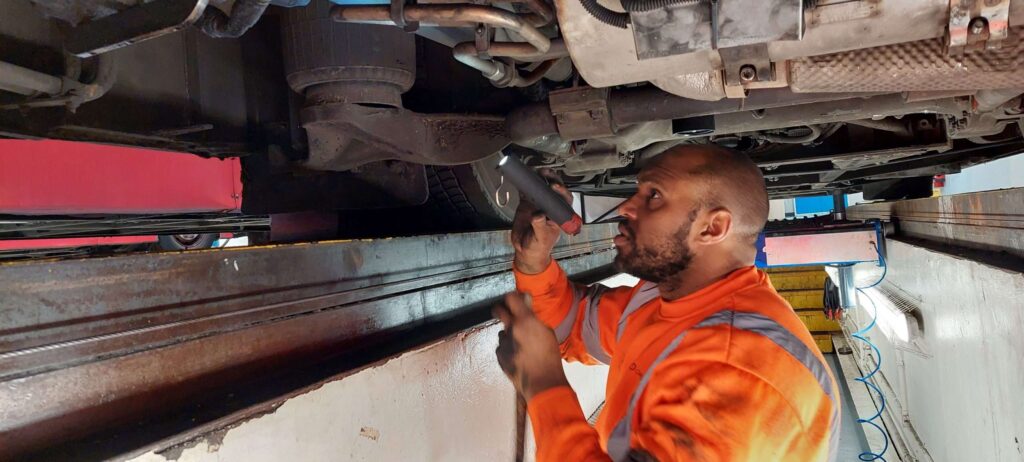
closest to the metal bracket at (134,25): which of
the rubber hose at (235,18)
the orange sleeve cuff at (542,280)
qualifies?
the rubber hose at (235,18)

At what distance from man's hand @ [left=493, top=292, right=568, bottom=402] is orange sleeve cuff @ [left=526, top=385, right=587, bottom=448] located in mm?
19

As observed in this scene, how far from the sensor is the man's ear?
141 centimetres

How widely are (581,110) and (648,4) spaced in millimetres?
762

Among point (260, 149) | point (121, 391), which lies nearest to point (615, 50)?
point (121, 391)

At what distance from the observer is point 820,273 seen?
8977 mm

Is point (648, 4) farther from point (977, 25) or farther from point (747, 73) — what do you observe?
point (977, 25)

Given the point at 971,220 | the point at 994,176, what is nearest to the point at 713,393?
the point at 971,220

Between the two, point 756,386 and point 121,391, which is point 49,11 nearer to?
point 121,391

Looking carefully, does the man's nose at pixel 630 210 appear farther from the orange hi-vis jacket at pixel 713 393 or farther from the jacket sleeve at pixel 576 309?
the jacket sleeve at pixel 576 309

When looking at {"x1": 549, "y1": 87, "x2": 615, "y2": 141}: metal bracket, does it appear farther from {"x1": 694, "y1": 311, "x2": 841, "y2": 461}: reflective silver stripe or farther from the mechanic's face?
{"x1": 694, "y1": 311, "x2": 841, "y2": 461}: reflective silver stripe

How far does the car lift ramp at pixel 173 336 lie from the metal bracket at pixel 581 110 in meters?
0.55

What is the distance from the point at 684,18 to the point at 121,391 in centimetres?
98

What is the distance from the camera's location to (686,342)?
1.20 meters

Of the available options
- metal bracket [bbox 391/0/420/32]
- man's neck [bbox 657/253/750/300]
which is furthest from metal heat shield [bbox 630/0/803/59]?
man's neck [bbox 657/253/750/300]
